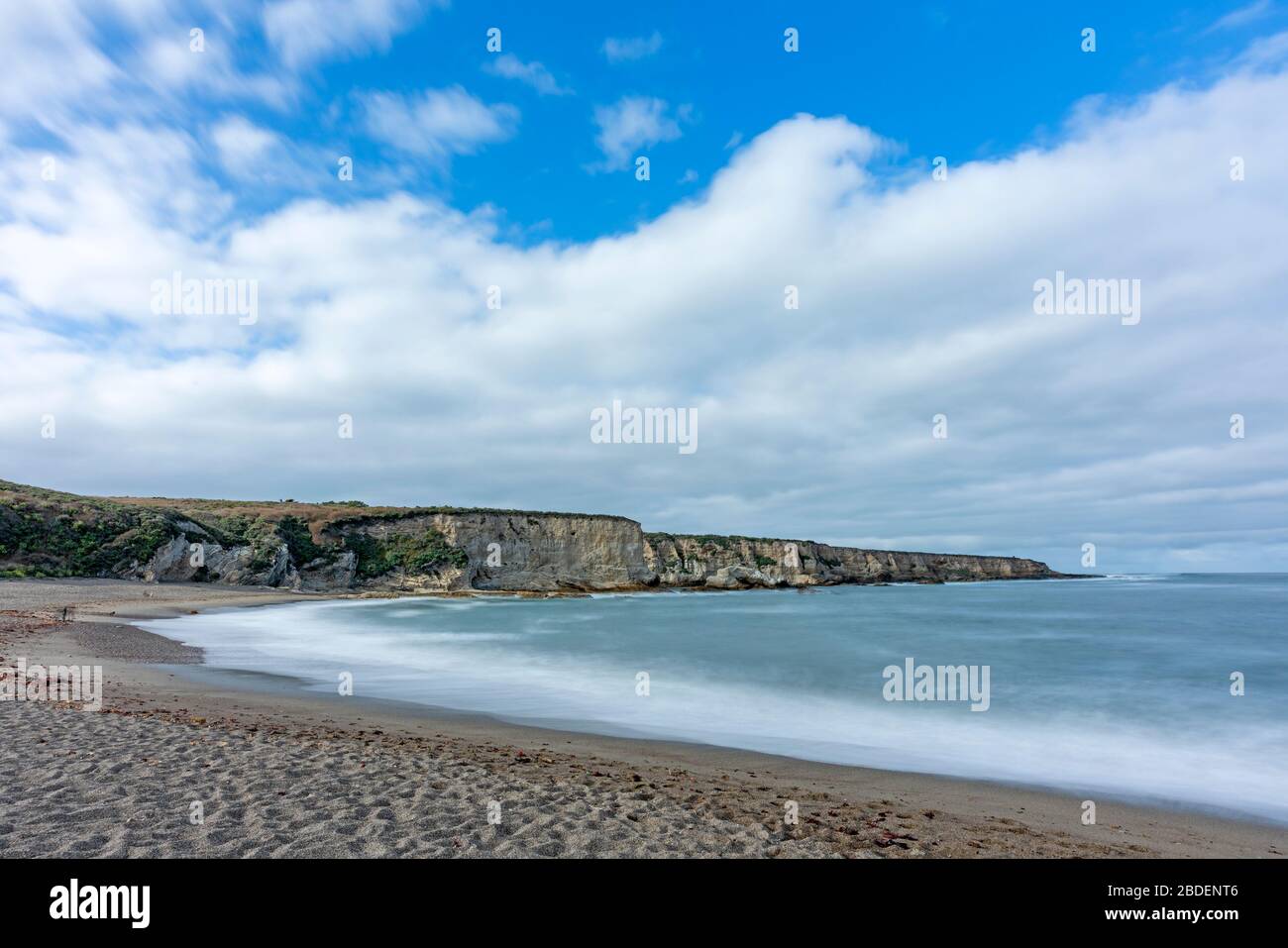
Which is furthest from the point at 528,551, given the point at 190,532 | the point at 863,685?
the point at 863,685

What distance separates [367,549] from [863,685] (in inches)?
2121

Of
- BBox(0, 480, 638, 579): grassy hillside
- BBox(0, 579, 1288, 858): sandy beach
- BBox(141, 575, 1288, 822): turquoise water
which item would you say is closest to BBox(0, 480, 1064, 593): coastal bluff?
BBox(0, 480, 638, 579): grassy hillside

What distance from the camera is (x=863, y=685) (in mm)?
16500

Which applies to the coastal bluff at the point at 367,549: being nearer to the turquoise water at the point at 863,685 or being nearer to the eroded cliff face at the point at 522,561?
the eroded cliff face at the point at 522,561

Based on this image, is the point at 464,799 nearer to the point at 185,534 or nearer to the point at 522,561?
the point at 185,534

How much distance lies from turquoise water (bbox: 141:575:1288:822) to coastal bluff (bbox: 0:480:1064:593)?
14184mm

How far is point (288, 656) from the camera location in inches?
703

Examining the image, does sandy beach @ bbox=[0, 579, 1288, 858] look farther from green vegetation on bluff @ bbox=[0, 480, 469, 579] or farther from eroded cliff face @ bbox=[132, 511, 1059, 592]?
eroded cliff face @ bbox=[132, 511, 1059, 592]

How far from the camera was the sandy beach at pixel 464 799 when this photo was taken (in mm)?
4602

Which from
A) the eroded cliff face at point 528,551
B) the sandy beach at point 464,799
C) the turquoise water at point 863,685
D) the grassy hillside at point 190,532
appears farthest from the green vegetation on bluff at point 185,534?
the sandy beach at point 464,799

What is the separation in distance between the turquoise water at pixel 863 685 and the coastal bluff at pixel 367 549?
1418cm

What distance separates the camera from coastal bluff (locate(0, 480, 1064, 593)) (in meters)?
38.3
